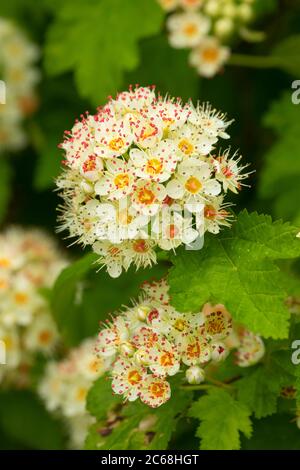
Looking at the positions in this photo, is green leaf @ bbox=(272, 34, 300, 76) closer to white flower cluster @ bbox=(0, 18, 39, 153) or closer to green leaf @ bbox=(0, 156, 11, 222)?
white flower cluster @ bbox=(0, 18, 39, 153)

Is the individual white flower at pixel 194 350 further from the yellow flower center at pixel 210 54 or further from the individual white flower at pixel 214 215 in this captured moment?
the yellow flower center at pixel 210 54

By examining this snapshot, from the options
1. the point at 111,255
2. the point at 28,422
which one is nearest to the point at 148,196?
the point at 111,255

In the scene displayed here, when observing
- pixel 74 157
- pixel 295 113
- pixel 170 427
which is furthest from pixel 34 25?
pixel 170 427

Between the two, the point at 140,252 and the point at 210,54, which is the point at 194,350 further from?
the point at 210,54

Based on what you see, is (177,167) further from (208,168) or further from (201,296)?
(201,296)

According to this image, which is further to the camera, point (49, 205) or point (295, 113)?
point (49, 205)
